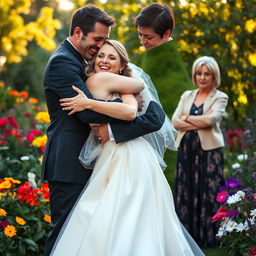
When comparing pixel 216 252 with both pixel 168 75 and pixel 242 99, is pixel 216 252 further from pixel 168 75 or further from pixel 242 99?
pixel 242 99

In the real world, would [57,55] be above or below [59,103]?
above

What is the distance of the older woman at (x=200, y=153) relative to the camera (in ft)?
19.7

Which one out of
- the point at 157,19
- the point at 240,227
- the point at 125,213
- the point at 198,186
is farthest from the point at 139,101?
the point at 198,186

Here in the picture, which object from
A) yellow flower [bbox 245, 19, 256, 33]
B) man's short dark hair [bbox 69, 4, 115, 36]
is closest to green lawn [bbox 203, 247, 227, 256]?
man's short dark hair [bbox 69, 4, 115, 36]

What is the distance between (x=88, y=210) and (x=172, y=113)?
3.07 meters

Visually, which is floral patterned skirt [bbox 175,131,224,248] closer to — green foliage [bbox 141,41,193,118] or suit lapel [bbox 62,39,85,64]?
green foliage [bbox 141,41,193,118]

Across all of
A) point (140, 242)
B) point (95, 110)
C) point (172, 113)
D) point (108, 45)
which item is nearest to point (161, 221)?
point (140, 242)

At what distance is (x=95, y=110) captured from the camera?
3.65 metres

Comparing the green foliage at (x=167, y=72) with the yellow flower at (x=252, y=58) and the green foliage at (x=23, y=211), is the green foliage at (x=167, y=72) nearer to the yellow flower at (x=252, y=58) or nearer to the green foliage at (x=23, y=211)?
the green foliage at (x=23, y=211)

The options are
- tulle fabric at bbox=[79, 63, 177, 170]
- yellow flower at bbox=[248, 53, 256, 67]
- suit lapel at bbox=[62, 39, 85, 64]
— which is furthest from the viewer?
yellow flower at bbox=[248, 53, 256, 67]

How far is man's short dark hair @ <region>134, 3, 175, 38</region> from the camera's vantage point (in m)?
4.68

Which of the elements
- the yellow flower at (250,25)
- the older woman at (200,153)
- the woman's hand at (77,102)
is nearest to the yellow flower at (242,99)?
the yellow flower at (250,25)

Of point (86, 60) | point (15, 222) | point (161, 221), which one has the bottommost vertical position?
point (15, 222)

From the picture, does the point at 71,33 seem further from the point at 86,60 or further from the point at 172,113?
the point at 172,113
